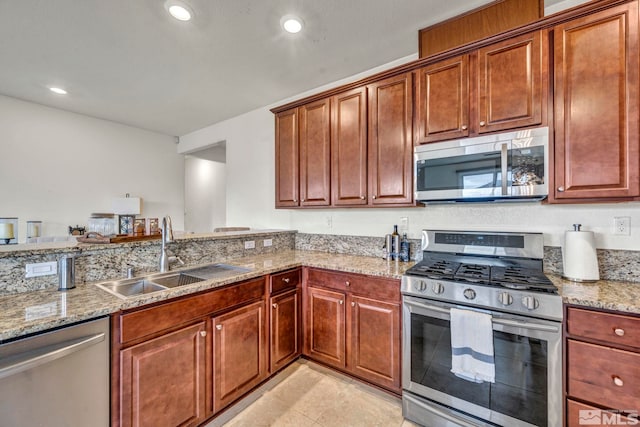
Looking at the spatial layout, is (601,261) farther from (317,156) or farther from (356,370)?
(317,156)

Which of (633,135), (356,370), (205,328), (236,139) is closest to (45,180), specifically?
(236,139)

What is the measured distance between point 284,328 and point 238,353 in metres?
0.46

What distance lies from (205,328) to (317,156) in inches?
66.5

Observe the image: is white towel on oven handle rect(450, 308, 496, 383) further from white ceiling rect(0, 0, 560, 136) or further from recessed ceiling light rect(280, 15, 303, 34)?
recessed ceiling light rect(280, 15, 303, 34)

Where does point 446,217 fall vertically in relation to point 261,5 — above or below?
below

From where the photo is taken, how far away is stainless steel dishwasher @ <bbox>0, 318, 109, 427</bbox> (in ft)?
3.36

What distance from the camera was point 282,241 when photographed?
3.00 meters

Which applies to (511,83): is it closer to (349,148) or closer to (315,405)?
(349,148)

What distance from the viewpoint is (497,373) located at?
1.51m

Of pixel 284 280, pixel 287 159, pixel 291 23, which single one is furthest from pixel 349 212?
pixel 291 23

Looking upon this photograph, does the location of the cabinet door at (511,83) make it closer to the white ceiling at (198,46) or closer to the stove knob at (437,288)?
the white ceiling at (198,46)

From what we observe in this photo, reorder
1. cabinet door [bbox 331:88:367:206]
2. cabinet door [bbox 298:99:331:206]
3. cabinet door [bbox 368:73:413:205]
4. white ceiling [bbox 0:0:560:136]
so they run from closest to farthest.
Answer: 1. white ceiling [bbox 0:0:560:136]
2. cabinet door [bbox 368:73:413:205]
3. cabinet door [bbox 331:88:367:206]
4. cabinet door [bbox 298:99:331:206]

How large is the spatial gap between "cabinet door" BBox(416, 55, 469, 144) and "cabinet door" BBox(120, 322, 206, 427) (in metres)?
2.02

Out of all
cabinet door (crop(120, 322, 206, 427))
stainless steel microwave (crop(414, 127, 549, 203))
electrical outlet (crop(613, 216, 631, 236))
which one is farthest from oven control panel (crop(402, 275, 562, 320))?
cabinet door (crop(120, 322, 206, 427))
